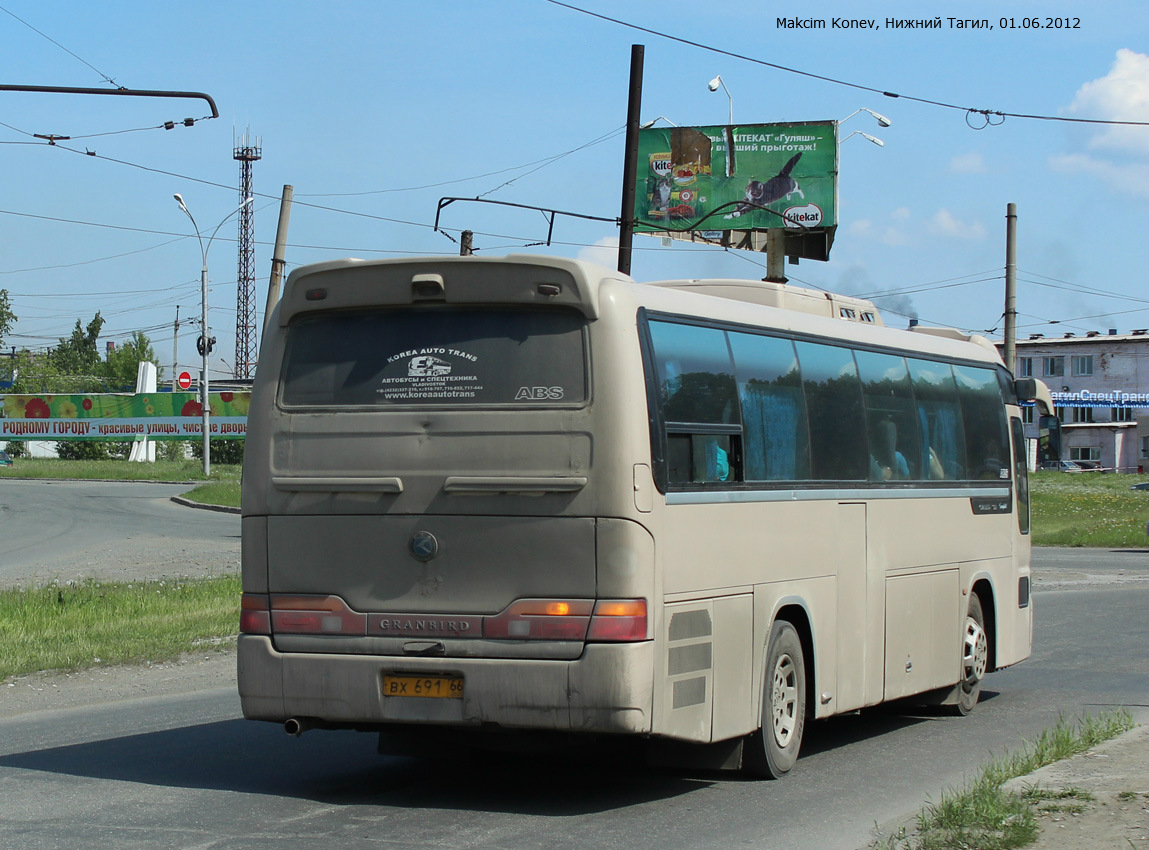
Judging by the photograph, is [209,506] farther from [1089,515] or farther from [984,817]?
[984,817]

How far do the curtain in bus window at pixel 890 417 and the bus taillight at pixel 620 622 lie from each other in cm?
326

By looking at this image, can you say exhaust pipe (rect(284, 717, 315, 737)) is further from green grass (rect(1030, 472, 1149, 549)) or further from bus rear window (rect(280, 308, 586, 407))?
green grass (rect(1030, 472, 1149, 549))

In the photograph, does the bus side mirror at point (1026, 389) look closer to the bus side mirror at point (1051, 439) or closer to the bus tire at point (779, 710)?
the bus side mirror at point (1051, 439)

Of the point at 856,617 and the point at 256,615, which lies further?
the point at 856,617

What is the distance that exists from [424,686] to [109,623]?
9.68 meters

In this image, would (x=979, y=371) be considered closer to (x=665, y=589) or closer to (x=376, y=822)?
(x=665, y=589)

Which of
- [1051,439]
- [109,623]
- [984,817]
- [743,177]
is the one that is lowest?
[109,623]

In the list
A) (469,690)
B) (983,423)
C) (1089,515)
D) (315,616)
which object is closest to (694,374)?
(469,690)

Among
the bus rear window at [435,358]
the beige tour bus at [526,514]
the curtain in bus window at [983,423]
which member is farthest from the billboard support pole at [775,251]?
the bus rear window at [435,358]

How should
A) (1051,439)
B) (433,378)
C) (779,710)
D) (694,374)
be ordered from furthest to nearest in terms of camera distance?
(1051,439)
(779,710)
(694,374)
(433,378)

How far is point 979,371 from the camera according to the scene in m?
12.5

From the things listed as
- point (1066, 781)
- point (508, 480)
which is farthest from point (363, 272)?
point (1066, 781)

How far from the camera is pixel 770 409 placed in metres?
8.91

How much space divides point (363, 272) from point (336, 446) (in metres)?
0.98
